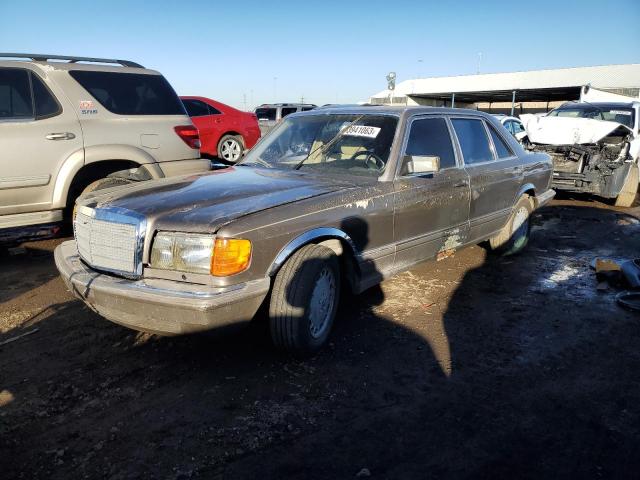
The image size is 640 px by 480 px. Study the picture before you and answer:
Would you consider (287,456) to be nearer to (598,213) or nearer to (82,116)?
(82,116)

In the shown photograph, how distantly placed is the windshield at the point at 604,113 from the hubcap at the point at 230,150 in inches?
274

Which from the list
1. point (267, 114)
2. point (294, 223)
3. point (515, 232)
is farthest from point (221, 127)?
point (294, 223)

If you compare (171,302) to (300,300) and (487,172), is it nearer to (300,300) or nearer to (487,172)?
(300,300)

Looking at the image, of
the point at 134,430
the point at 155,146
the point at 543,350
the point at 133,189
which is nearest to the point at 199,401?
the point at 134,430

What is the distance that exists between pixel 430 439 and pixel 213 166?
382 centimetres

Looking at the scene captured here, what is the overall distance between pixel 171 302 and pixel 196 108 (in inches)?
353

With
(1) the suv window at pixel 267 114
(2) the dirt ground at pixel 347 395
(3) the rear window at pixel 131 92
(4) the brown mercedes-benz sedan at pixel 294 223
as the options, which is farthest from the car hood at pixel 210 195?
(1) the suv window at pixel 267 114

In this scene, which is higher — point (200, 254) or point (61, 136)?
point (61, 136)

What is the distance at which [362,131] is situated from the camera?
407 cm

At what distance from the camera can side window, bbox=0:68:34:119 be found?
4.90 meters

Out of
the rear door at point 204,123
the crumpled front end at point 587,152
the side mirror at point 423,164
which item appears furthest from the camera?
the rear door at point 204,123

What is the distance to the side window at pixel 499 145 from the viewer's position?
521 cm

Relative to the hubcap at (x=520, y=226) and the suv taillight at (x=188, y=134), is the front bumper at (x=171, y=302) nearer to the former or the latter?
the suv taillight at (x=188, y=134)

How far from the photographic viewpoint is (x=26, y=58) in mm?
5117
